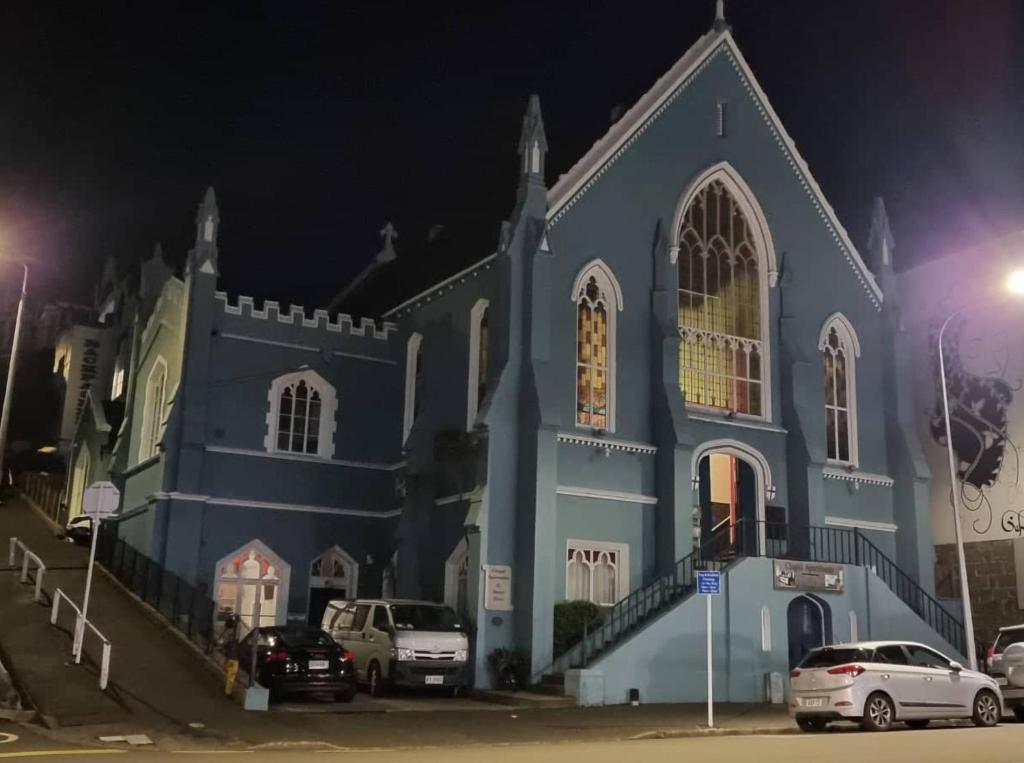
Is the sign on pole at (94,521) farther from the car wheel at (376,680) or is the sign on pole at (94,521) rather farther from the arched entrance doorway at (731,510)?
the arched entrance doorway at (731,510)

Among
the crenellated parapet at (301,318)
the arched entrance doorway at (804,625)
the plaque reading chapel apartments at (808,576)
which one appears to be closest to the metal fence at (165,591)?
the crenellated parapet at (301,318)

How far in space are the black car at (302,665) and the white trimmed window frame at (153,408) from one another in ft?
41.6

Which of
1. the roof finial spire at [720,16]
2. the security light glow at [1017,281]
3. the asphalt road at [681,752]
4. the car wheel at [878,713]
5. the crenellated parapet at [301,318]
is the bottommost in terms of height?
the asphalt road at [681,752]

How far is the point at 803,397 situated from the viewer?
96.5 ft

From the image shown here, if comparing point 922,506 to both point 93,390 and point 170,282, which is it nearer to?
point 170,282

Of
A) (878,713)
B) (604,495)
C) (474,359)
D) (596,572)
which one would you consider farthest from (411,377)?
(878,713)

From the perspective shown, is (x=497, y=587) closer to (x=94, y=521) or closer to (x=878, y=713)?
(x=94, y=521)

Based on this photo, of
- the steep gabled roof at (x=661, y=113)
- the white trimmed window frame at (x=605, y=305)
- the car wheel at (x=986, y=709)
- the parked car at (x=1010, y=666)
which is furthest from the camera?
the steep gabled roof at (x=661, y=113)

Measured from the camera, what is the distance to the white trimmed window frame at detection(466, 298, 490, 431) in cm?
2781

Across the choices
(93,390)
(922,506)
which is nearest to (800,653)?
(922,506)

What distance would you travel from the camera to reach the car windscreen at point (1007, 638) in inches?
811

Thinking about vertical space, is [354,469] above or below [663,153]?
below

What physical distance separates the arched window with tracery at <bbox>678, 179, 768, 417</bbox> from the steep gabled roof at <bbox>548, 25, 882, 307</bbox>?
2.57 meters

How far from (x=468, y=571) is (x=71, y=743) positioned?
436 inches
